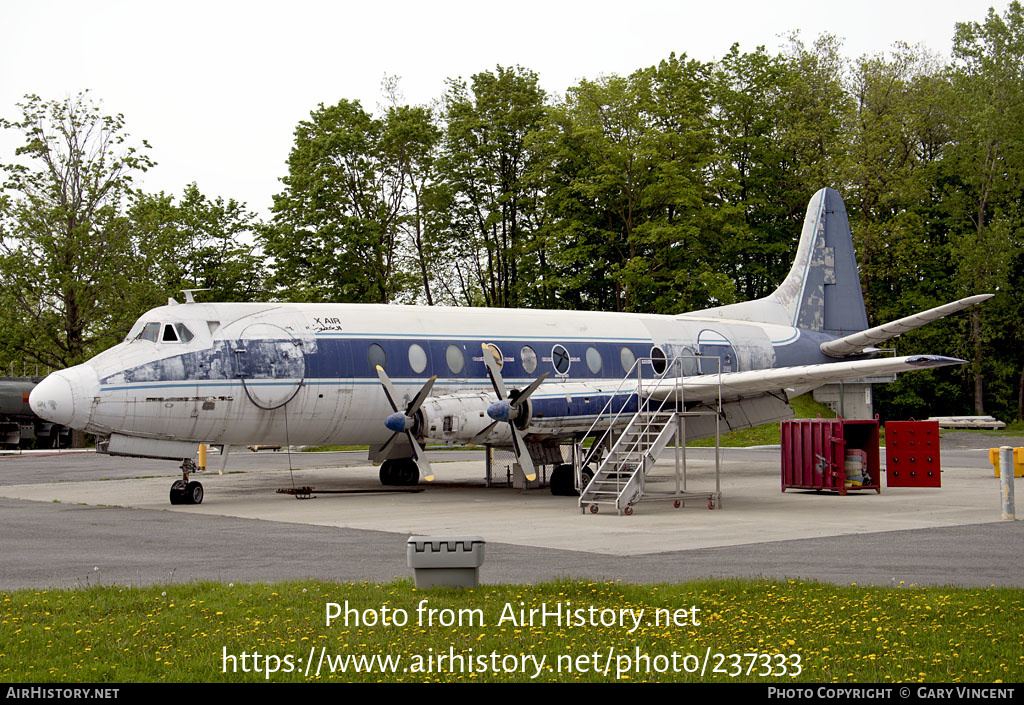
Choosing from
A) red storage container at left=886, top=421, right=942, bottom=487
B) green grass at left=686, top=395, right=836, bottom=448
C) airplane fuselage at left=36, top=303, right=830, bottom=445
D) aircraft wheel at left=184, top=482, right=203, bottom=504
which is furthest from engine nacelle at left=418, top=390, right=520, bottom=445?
green grass at left=686, top=395, right=836, bottom=448

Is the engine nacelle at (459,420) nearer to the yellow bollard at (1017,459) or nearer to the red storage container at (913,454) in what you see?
the red storage container at (913,454)

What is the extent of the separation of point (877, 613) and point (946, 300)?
52965mm

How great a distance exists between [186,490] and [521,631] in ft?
50.3

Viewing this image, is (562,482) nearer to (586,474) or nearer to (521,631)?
(586,474)

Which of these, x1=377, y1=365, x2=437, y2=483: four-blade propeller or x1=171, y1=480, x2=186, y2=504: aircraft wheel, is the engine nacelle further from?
x1=171, y1=480, x2=186, y2=504: aircraft wheel

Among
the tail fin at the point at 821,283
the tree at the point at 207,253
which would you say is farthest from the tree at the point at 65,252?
the tail fin at the point at 821,283

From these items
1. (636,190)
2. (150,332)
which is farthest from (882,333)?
(636,190)

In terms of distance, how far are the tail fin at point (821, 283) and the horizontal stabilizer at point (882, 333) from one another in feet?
3.18

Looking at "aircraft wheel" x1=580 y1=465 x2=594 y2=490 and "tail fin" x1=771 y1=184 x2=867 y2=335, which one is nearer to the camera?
"aircraft wheel" x1=580 y1=465 x2=594 y2=490

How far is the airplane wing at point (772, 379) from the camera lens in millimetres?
21250

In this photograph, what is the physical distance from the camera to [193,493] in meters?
22.7

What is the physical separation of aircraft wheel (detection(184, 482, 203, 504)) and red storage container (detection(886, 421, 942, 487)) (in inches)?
638

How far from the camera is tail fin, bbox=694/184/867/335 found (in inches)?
1280
